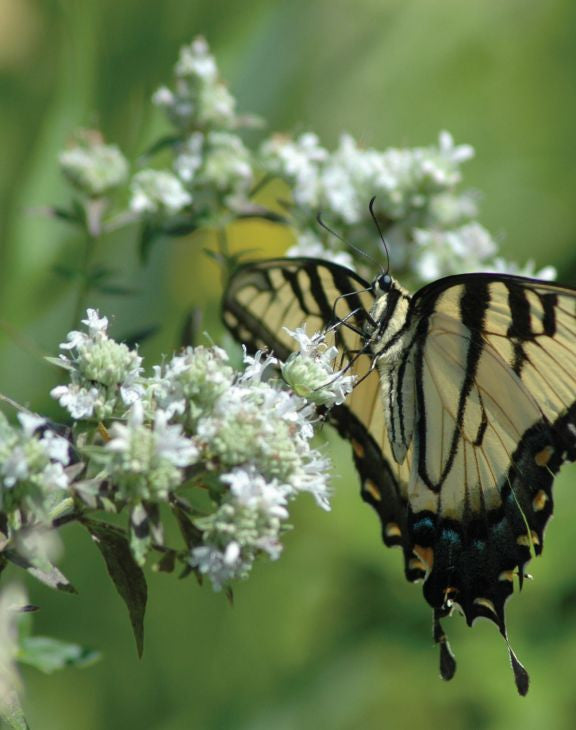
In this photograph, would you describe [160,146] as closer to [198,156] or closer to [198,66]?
[198,156]

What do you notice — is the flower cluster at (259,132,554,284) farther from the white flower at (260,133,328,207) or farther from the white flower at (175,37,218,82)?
the white flower at (175,37,218,82)

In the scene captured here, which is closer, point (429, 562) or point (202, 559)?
point (202, 559)

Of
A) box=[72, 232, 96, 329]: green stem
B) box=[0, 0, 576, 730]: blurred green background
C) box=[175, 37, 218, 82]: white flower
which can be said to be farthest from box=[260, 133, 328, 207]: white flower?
box=[0, 0, 576, 730]: blurred green background

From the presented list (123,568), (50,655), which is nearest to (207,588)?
(50,655)

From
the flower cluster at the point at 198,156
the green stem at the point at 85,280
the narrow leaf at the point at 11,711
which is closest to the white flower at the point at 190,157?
the flower cluster at the point at 198,156

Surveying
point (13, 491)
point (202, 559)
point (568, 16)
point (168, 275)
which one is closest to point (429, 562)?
point (202, 559)

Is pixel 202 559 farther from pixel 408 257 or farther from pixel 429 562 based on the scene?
pixel 408 257
